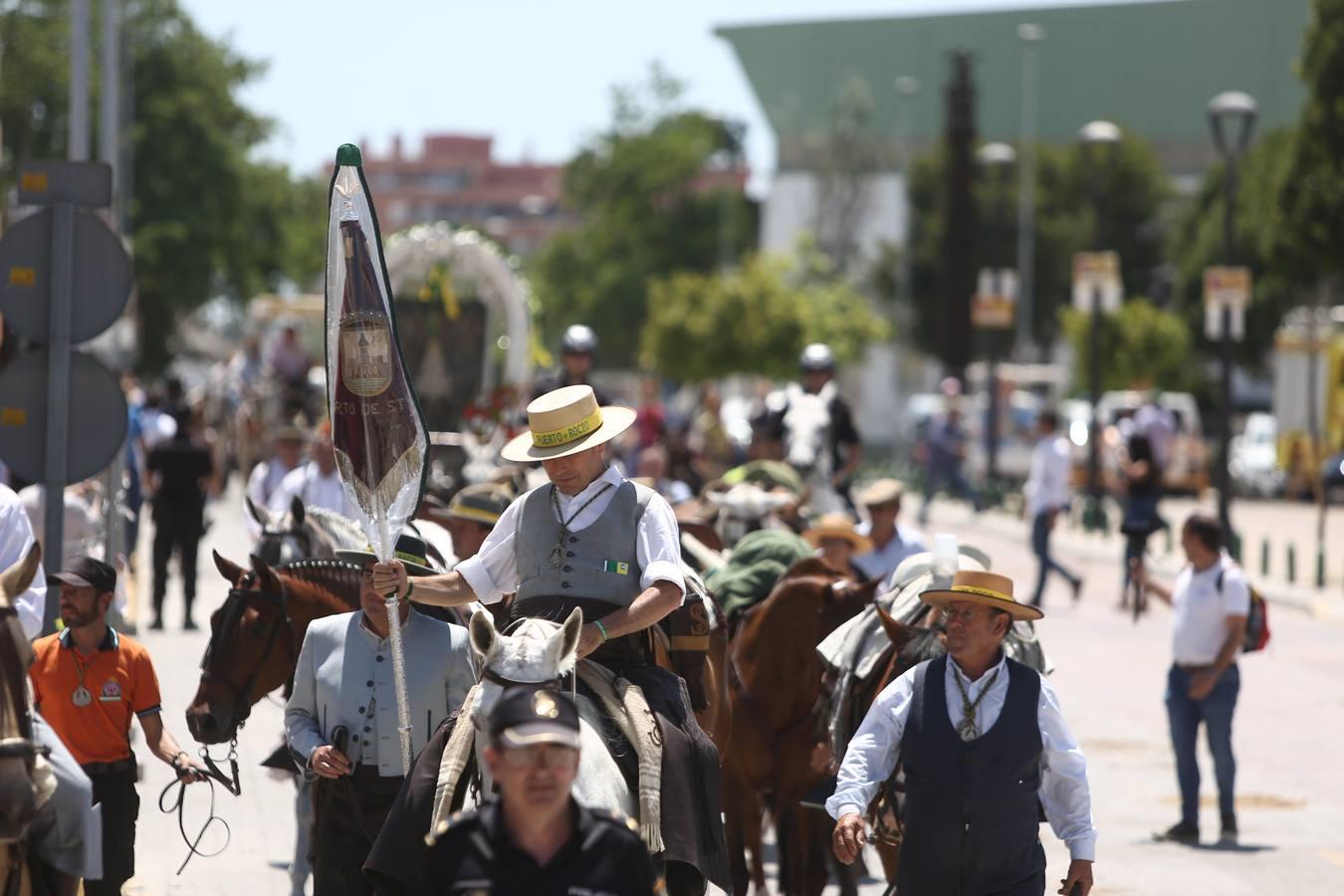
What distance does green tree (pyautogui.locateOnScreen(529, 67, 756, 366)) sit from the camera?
327ft

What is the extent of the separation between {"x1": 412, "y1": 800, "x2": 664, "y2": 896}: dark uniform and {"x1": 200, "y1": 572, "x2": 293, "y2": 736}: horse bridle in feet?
11.5

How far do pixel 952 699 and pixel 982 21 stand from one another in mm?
86861

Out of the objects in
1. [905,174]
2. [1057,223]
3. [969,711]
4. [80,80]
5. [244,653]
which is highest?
[905,174]

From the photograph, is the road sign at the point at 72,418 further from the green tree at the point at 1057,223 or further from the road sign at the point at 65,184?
the green tree at the point at 1057,223

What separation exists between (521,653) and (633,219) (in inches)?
3763

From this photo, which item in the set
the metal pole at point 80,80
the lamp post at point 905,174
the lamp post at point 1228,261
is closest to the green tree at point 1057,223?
the lamp post at point 905,174

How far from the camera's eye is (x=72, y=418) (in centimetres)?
1016

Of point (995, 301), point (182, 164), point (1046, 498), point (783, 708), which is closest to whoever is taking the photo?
point (783, 708)

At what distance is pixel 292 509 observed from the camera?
11.0m

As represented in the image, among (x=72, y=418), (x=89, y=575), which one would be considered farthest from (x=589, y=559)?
(x=72, y=418)

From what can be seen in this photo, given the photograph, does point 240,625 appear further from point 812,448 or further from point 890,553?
point 812,448

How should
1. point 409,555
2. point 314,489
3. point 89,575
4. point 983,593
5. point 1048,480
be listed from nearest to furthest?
point 983,593
point 89,575
point 409,555
point 314,489
point 1048,480

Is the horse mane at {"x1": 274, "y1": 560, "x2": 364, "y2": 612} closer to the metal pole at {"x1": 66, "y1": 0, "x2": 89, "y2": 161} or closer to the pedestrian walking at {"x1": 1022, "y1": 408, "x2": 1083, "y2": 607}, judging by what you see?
the metal pole at {"x1": 66, "y1": 0, "x2": 89, "y2": 161}

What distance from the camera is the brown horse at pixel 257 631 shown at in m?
8.54
